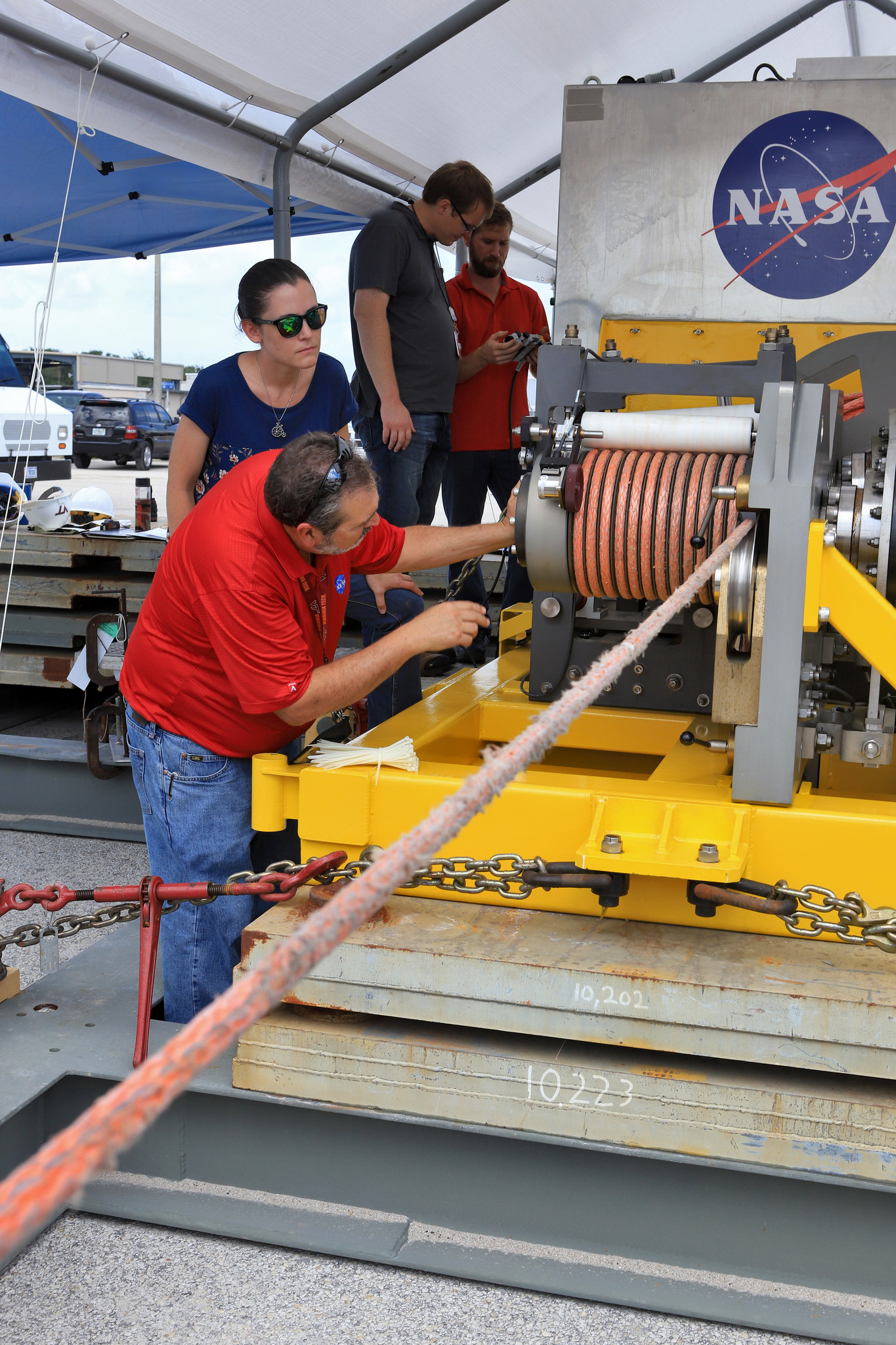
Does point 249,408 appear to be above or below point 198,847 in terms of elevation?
above

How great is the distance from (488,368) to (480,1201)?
11.8 feet

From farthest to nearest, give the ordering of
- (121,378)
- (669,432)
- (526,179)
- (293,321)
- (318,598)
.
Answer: (121,378)
(526,179)
(293,321)
(318,598)
(669,432)

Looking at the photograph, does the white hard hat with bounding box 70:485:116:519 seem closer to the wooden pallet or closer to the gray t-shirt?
the wooden pallet

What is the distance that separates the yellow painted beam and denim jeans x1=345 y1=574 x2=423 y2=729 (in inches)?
57.7

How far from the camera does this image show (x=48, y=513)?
5.84 metres

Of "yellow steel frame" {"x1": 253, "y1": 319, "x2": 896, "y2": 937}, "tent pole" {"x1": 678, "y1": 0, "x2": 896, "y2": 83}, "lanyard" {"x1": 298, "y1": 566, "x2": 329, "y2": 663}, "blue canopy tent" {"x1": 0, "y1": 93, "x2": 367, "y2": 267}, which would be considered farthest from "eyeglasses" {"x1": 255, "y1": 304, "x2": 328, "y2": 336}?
"tent pole" {"x1": 678, "y1": 0, "x2": 896, "y2": 83}

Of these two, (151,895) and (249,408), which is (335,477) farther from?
(249,408)

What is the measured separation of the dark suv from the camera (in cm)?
2436

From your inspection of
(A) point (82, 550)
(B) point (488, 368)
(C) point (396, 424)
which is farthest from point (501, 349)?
(A) point (82, 550)

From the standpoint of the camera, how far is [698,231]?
154 inches

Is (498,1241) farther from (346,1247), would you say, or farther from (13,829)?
(13,829)

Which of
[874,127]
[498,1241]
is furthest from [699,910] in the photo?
[874,127]

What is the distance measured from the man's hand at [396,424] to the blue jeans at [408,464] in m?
0.06

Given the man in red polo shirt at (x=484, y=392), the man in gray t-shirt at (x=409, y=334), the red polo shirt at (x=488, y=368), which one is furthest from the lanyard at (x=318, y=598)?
the red polo shirt at (x=488, y=368)
